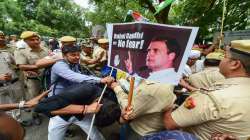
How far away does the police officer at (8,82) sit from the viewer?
5082mm

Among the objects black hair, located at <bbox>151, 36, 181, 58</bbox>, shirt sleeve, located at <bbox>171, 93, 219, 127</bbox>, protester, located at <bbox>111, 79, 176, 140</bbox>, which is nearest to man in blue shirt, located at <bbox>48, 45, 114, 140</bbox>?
protester, located at <bbox>111, 79, 176, 140</bbox>

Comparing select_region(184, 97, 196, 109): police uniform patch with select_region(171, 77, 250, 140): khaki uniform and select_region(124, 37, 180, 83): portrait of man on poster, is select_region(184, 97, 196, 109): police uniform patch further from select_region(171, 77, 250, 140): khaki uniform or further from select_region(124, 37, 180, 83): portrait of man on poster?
select_region(124, 37, 180, 83): portrait of man on poster

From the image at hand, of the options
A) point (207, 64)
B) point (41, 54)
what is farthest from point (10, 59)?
point (207, 64)

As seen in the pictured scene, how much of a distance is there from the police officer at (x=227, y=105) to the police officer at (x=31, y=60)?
3.41 metres

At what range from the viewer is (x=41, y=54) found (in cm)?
549

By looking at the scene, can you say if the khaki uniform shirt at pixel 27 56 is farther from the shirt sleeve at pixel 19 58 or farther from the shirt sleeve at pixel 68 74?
→ the shirt sleeve at pixel 68 74

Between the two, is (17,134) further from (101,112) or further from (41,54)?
(41,54)

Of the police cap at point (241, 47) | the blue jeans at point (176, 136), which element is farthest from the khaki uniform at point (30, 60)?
the police cap at point (241, 47)

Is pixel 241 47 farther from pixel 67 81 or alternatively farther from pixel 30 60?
pixel 30 60

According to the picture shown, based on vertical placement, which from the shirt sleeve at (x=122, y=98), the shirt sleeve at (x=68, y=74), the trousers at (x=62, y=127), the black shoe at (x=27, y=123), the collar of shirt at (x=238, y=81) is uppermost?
the collar of shirt at (x=238, y=81)

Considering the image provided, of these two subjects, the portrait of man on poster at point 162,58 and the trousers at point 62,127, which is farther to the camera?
the trousers at point 62,127

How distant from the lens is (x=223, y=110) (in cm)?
205

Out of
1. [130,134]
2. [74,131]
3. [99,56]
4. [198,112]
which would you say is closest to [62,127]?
[130,134]

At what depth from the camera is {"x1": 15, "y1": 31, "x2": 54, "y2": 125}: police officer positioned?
5.23 metres
